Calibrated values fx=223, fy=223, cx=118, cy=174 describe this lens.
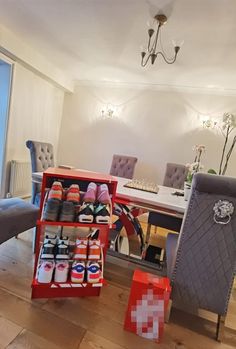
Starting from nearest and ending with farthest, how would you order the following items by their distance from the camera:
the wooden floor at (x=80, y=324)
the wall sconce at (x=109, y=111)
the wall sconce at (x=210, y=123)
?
the wooden floor at (x=80, y=324), the wall sconce at (x=210, y=123), the wall sconce at (x=109, y=111)

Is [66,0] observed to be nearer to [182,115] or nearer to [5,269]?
[5,269]

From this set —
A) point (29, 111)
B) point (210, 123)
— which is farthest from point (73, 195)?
point (210, 123)

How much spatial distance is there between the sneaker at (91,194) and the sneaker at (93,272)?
1.45ft

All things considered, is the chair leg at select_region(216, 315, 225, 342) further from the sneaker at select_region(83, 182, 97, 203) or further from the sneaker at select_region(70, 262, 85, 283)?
the sneaker at select_region(83, 182, 97, 203)

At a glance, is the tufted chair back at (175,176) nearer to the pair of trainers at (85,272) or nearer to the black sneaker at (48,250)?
the pair of trainers at (85,272)

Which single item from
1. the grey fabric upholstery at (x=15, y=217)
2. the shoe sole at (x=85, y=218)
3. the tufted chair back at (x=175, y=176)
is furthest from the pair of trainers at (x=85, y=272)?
the tufted chair back at (x=175, y=176)

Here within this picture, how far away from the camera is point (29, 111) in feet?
11.8

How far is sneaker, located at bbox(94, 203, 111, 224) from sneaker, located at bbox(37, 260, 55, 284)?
1.37ft

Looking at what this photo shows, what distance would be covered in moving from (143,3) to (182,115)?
2.33m

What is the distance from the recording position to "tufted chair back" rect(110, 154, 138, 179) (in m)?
3.47

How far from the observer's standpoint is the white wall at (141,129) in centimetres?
391

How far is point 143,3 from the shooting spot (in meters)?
1.91

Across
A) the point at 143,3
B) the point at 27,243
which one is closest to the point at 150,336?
the point at 27,243

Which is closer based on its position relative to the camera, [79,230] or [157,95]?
[79,230]
